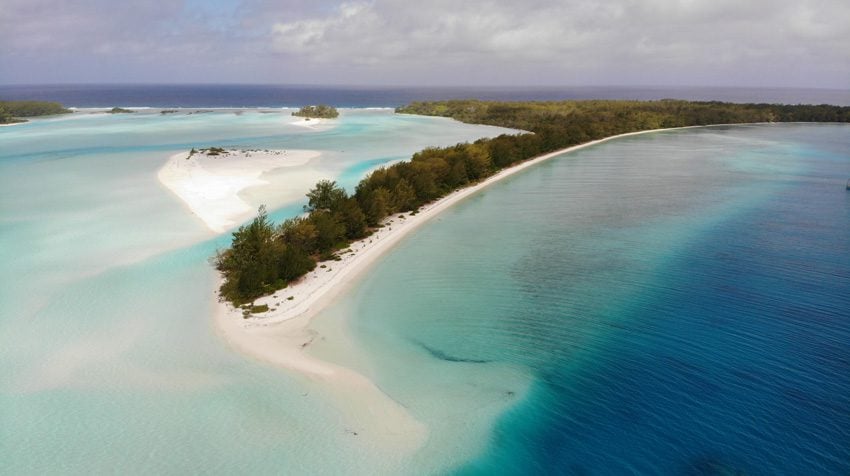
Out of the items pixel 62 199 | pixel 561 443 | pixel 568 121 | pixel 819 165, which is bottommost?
pixel 561 443

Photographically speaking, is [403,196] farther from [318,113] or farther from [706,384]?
[318,113]

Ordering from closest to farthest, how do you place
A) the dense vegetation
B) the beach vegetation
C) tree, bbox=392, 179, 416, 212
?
the beach vegetation → the dense vegetation → tree, bbox=392, 179, 416, 212

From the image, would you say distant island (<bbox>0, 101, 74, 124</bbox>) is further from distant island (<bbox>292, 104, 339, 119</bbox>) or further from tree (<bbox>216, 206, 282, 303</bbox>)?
tree (<bbox>216, 206, 282, 303</bbox>)

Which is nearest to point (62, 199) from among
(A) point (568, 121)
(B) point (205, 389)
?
(B) point (205, 389)

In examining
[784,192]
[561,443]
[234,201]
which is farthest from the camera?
[784,192]

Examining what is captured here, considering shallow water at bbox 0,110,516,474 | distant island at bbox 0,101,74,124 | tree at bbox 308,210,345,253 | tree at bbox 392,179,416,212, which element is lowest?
shallow water at bbox 0,110,516,474

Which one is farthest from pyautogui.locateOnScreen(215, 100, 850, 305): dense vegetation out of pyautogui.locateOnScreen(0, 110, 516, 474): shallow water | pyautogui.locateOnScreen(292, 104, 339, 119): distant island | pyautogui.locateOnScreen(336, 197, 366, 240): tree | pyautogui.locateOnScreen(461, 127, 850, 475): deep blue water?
pyautogui.locateOnScreen(292, 104, 339, 119): distant island

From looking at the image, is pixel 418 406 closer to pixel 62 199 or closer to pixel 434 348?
pixel 434 348
